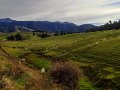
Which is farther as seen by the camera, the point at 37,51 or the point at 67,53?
the point at 37,51

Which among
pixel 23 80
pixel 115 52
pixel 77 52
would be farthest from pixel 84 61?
pixel 23 80

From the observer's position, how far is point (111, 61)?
10719 centimetres

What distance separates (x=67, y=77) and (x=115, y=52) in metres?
52.9

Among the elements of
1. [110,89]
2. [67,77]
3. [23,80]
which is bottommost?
[110,89]

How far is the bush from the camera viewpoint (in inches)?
2557

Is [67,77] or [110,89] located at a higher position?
[67,77]

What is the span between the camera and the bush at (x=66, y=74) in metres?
64.9

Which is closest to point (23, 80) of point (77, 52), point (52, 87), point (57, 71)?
point (52, 87)

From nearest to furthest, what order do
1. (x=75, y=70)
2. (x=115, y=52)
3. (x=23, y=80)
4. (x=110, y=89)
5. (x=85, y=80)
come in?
(x=23, y=80), (x=75, y=70), (x=110, y=89), (x=85, y=80), (x=115, y=52)

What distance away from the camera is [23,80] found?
94.3 ft

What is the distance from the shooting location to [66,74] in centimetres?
6738

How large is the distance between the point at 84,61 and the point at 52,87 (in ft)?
310

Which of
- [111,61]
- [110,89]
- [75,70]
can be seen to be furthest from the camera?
[111,61]

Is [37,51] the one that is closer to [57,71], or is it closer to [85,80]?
[85,80]
